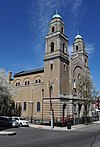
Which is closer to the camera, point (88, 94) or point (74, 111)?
point (88, 94)

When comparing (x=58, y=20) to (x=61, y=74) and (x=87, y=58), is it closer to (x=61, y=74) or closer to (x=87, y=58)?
(x=61, y=74)

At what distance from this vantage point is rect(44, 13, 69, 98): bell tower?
49.0 metres

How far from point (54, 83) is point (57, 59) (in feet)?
18.1

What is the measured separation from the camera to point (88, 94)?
47781mm

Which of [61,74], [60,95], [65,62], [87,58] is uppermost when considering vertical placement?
[87,58]

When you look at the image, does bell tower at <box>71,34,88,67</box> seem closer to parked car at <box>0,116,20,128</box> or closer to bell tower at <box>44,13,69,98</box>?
bell tower at <box>44,13,69,98</box>

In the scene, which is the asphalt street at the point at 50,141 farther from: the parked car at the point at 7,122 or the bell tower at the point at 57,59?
the bell tower at the point at 57,59

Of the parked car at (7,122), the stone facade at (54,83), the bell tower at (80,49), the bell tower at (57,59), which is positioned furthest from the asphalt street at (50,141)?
the bell tower at (80,49)

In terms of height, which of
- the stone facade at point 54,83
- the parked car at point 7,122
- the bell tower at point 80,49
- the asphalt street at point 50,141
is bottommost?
the asphalt street at point 50,141

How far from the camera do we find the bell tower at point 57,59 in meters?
49.0

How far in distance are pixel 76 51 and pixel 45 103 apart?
21859 mm

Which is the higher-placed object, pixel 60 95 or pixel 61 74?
pixel 61 74

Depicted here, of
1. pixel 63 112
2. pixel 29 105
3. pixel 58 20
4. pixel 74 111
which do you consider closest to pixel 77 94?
pixel 74 111

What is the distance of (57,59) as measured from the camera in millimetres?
49844
